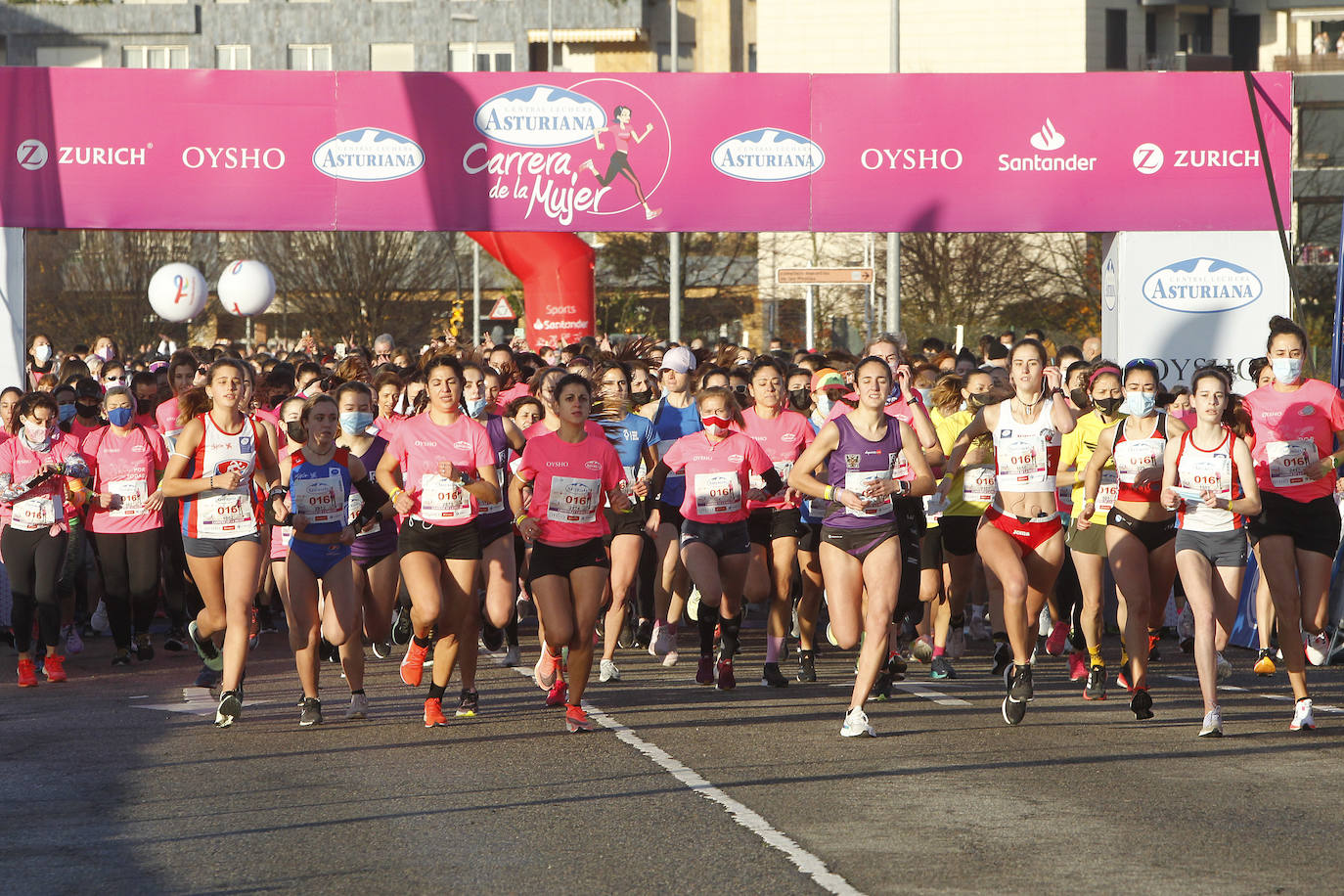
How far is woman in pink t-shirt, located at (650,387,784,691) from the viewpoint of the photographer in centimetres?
1150

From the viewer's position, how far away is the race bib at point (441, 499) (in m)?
10.2

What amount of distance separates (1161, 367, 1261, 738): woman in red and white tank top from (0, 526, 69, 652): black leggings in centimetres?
724

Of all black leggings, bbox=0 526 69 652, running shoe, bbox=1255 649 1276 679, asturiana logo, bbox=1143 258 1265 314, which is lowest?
running shoe, bbox=1255 649 1276 679

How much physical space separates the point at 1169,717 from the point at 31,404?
305 inches

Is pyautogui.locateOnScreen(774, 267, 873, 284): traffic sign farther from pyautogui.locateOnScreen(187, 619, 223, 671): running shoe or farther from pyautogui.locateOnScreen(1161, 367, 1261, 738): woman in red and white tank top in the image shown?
pyautogui.locateOnScreen(1161, 367, 1261, 738): woman in red and white tank top

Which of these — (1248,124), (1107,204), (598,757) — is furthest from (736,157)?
(598,757)

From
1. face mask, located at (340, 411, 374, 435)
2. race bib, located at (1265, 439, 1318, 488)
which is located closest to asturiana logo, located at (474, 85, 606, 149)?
face mask, located at (340, 411, 374, 435)

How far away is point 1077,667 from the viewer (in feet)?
40.2

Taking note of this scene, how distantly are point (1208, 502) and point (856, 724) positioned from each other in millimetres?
2139

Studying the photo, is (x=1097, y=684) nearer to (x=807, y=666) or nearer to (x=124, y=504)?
(x=807, y=666)

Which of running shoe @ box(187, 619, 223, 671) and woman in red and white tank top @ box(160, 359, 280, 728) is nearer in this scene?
woman in red and white tank top @ box(160, 359, 280, 728)

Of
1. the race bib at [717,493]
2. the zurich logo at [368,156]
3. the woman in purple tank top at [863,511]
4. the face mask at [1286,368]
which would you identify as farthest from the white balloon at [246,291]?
the face mask at [1286,368]

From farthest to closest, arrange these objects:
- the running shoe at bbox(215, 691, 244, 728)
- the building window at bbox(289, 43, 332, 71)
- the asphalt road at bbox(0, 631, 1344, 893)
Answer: the building window at bbox(289, 43, 332, 71)
the running shoe at bbox(215, 691, 244, 728)
the asphalt road at bbox(0, 631, 1344, 893)

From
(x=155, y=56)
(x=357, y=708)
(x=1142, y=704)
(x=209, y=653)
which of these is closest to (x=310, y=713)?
(x=357, y=708)
